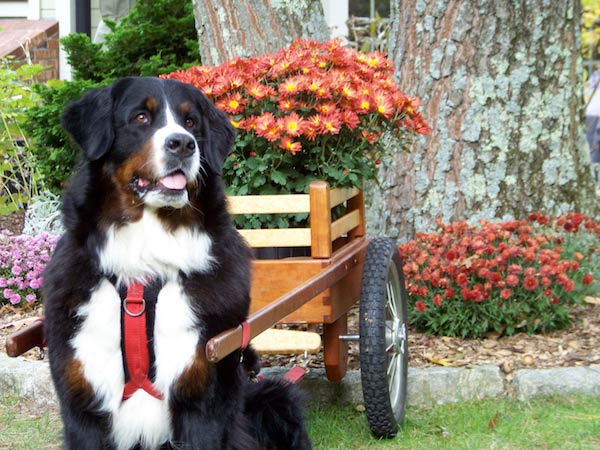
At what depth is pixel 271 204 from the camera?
3475mm

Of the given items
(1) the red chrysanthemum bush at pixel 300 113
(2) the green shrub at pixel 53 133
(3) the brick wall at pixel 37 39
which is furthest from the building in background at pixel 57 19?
(1) the red chrysanthemum bush at pixel 300 113

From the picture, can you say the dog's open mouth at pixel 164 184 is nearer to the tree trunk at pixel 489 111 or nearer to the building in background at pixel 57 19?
the tree trunk at pixel 489 111

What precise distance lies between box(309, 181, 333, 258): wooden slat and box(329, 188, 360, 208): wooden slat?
104mm

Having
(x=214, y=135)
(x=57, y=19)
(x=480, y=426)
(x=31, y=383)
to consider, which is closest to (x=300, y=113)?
(x=214, y=135)

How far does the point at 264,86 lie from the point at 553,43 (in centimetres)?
235

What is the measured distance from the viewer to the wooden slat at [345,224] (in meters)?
3.54

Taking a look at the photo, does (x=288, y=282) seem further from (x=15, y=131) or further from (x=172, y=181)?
(x=15, y=131)

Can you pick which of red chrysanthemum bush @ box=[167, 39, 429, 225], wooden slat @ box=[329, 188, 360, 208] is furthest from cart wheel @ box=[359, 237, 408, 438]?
red chrysanthemum bush @ box=[167, 39, 429, 225]

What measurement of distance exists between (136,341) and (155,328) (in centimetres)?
6

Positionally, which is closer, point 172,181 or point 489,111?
point 172,181

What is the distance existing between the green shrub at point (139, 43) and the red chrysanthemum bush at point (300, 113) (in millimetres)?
2368

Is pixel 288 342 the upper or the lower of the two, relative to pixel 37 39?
lower

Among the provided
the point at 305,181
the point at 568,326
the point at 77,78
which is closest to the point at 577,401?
the point at 568,326

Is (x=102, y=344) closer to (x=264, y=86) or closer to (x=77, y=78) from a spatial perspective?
(x=264, y=86)
